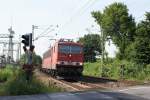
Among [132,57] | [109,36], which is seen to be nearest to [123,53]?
[109,36]

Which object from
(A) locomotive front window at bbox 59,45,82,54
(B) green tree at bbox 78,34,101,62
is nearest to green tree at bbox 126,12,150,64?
(A) locomotive front window at bbox 59,45,82,54

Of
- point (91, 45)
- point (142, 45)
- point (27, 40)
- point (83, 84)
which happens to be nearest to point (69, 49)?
point (83, 84)

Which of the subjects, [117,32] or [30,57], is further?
[117,32]

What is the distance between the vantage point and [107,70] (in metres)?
58.5

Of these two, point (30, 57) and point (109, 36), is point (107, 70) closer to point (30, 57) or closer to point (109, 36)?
point (109, 36)

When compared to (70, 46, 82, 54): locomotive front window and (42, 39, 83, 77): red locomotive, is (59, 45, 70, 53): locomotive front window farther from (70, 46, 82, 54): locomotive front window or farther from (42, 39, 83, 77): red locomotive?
(70, 46, 82, 54): locomotive front window

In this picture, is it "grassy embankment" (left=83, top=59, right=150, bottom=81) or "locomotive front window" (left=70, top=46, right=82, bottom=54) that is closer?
"locomotive front window" (left=70, top=46, right=82, bottom=54)

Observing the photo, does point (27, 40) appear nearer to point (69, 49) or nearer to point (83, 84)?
point (83, 84)

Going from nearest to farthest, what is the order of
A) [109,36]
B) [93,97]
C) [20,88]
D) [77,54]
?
[93,97] → [20,88] → [77,54] → [109,36]

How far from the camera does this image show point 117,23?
8444 cm

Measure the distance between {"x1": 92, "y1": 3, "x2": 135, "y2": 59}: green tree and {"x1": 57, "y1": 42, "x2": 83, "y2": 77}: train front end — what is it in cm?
3949

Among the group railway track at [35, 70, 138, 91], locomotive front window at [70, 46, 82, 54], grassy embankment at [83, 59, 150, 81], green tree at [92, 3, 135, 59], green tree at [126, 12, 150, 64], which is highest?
green tree at [92, 3, 135, 59]

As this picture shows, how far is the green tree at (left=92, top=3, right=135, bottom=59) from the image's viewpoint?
268 feet

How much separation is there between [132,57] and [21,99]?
1776 inches
